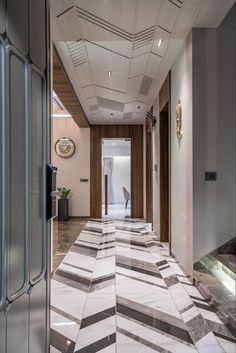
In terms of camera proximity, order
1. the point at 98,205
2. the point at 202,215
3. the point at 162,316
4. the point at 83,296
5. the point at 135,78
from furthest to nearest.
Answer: the point at 98,205 < the point at 135,78 < the point at 202,215 < the point at 83,296 < the point at 162,316

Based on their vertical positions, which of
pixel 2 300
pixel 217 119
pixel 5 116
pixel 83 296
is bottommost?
pixel 83 296

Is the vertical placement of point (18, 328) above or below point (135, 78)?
below

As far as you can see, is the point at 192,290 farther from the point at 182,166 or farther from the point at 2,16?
the point at 2,16

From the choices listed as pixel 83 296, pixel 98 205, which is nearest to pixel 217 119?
pixel 83 296

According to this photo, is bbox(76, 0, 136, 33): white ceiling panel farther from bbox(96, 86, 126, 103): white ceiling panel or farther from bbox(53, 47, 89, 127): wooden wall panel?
bbox(96, 86, 126, 103): white ceiling panel

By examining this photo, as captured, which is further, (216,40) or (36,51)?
(216,40)

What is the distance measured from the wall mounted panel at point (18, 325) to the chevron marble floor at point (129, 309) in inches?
32.0

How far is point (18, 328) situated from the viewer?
151 centimetres

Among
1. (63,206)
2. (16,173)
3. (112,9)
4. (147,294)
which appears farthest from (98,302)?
(63,206)

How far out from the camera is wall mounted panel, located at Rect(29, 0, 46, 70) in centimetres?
169

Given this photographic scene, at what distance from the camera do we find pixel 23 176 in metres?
1.57

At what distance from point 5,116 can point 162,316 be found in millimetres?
2204

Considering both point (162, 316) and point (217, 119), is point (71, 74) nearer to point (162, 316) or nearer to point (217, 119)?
point (217, 119)

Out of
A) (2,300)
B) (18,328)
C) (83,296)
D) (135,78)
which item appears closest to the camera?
(2,300)
